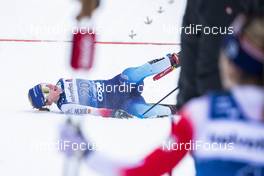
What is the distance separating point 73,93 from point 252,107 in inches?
19.3

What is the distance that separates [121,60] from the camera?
137 cm

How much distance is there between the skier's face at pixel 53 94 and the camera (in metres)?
1.34

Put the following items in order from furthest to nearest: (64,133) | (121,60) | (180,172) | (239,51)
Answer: (121,60), (180,172), (64,133), (239,51)

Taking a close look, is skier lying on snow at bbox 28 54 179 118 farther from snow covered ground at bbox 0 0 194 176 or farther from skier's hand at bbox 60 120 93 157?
skier's hand at bbox 60 120 93 157

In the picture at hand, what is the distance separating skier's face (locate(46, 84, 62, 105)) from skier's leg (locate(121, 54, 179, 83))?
0.56 feet

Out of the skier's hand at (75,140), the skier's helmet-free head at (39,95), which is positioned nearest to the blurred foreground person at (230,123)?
the skier's hand at (75,140)

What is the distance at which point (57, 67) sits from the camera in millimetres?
1352

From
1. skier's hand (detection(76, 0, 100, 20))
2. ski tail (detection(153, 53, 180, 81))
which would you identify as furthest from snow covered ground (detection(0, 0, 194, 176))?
skier's hand (detection(76, 0, 100, 20))

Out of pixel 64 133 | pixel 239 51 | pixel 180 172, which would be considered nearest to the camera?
pixel 239 51

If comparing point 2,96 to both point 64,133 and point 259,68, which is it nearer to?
point 64,133

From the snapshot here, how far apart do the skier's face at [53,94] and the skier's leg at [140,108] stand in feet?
0.56

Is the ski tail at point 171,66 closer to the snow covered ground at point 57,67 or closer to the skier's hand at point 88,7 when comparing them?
the snow covered ground at point 57,67

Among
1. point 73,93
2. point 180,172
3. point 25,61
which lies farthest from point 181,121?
point 25,61

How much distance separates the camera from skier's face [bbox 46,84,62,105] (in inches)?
52.7
